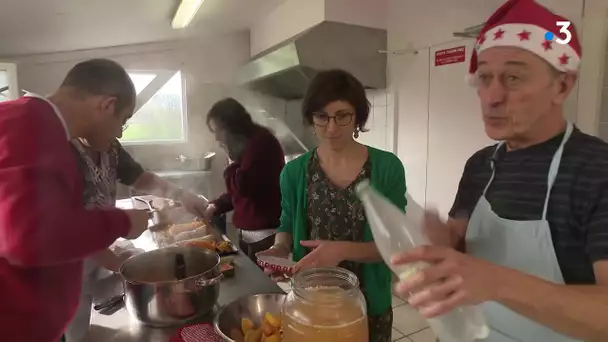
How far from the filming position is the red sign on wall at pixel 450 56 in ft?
3.66

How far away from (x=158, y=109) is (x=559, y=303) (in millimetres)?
558

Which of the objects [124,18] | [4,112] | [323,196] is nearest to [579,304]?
[323,196]

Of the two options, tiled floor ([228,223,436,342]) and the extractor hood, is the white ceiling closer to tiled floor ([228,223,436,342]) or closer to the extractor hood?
the extractor hood

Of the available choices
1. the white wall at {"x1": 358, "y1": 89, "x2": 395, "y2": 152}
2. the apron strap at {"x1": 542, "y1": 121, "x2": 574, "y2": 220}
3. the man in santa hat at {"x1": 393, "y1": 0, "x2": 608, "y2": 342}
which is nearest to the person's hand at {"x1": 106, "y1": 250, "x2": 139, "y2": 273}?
the man in santa hat at {"x1": 393, "y1": 0, "x2": 608, "y2": 342}

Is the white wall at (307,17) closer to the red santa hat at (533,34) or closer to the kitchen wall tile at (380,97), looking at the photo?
the kitchen wall tile at (380,97)

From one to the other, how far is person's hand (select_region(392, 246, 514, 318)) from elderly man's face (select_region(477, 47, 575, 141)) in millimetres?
200

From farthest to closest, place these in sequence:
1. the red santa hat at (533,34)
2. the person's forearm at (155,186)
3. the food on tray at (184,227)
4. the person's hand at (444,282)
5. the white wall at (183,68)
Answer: the food on tray at (184,227), the person's forearm at (155,186), the white wall at (183,68), the red santa hat at (533,34), the person's hand at (444,282)

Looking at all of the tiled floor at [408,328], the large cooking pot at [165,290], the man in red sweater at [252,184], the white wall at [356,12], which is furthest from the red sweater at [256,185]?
the large cooking pot at [165,290]

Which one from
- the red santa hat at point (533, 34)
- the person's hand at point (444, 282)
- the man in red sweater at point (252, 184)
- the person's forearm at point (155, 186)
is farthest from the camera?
the man in red sweater at point (252, 184)

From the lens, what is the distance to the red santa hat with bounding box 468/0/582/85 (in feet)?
1.32

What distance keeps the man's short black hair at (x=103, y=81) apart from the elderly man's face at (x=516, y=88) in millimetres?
418

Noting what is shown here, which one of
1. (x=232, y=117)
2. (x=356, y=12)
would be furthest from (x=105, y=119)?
(x=356, y=12)

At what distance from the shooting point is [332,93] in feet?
2.44

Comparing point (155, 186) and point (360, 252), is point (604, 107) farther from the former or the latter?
point (155, 186)
